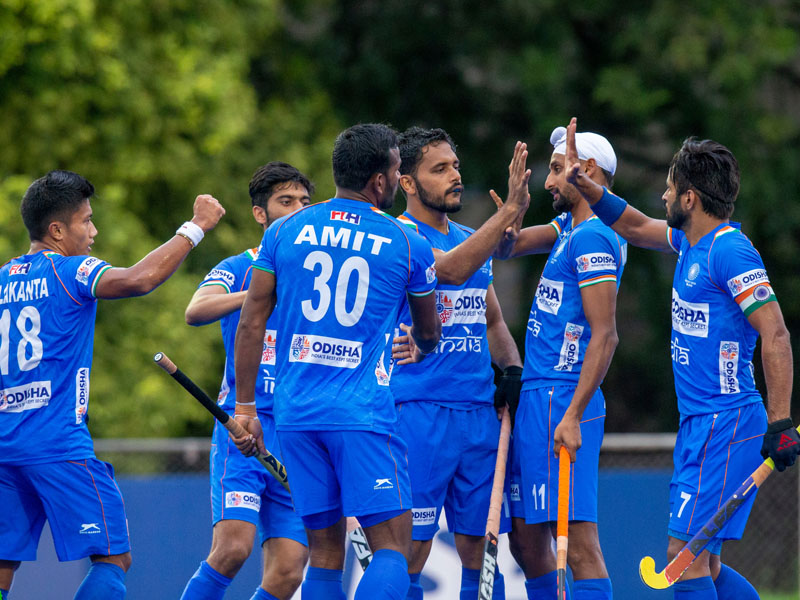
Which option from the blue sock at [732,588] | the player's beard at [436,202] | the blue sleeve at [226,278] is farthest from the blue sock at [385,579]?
the blue sleeve at [226,278]

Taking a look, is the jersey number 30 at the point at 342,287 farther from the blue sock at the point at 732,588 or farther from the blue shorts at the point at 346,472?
the blue sock at the point at 732,588

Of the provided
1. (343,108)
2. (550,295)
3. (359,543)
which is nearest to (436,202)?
(550,295)

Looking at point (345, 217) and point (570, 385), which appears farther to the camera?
point (570, 385)

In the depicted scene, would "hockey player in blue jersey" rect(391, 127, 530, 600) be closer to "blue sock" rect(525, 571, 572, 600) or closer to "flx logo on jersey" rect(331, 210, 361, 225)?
"blue sock" rect(525, 571, 572, 600)

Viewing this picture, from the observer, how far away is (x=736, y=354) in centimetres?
543

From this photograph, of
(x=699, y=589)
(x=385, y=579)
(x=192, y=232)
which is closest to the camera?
(x=385, y=579)

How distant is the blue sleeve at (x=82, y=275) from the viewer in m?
5.30

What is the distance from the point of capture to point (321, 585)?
4.91 m

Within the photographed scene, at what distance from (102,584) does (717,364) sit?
3.20 meters

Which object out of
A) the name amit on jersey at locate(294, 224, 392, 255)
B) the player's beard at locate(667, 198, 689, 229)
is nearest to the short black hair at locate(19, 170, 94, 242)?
the name amit on jersey at locate(294, 224, 392, 255)

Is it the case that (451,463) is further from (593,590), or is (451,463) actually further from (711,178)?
(711,178)

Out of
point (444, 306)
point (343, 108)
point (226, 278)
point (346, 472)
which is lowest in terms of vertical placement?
point (346, 472)

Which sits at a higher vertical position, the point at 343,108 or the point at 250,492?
the point at 343,108

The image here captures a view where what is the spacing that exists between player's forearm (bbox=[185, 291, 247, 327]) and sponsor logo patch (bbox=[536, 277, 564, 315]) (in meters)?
1.63
